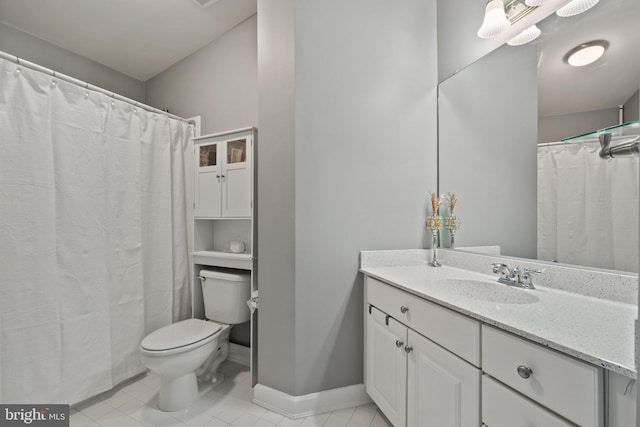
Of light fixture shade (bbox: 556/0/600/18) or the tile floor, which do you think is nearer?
light fixture shade (bbox: 556/0/600/18)

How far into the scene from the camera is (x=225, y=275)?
191 centimetres

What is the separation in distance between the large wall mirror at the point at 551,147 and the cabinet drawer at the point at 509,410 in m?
0.65

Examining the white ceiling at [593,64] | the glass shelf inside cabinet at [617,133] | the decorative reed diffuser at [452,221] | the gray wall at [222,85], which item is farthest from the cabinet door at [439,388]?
the gray wall at [222,85]

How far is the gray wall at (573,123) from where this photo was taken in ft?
3.19

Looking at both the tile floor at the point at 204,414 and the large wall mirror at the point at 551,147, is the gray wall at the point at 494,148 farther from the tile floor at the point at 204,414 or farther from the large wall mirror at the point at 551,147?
the tile floor at the point at 204,414

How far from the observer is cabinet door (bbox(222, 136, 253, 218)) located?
187 cm

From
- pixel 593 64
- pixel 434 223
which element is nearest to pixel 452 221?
pixel 434 223

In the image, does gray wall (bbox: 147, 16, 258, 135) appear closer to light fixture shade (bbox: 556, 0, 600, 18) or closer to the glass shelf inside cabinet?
light fixture shade (bbox: 556, 0, 600, 18)

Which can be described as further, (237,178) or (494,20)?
(237,178)

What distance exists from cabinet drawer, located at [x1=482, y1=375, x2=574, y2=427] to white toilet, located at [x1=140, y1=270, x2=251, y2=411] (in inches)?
56.9

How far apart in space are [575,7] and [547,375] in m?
1.38

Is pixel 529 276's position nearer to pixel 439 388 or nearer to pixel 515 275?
pixel 515 275

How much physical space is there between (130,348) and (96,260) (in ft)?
2.17

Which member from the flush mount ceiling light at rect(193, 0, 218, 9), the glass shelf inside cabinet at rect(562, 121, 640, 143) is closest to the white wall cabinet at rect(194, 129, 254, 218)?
the flush mount ceiling light at rect(193, 0, 218, 9)
